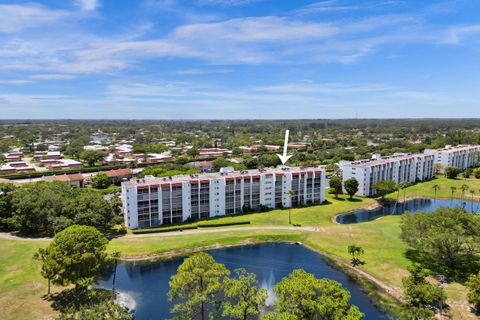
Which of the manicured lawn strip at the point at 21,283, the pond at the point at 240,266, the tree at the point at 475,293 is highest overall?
the tree at the point at 475,293

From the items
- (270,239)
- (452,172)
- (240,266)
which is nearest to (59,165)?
(270,239)

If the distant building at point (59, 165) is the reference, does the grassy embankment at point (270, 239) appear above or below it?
below

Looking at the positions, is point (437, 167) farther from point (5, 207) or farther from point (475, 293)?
point (5, 207)

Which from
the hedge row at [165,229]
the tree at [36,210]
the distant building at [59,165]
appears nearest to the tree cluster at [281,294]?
the hedge row at [165,229]

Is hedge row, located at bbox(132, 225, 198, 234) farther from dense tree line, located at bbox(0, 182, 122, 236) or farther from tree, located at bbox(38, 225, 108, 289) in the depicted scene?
tree, located at bbox(38, 225, 108, 289)

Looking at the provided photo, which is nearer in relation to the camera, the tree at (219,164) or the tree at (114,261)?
the tree at (114,261)

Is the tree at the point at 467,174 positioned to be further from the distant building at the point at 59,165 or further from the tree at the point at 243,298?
the distant building at the point at 59,165

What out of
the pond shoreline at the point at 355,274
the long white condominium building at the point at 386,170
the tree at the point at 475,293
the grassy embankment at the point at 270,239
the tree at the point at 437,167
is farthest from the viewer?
the tree at the point at 437,167

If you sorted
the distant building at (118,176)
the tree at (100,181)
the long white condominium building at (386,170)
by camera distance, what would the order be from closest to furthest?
1. the long white condominium building at (386,170)
2. the tree at (100,181)
3. the distant building at (118,176)
